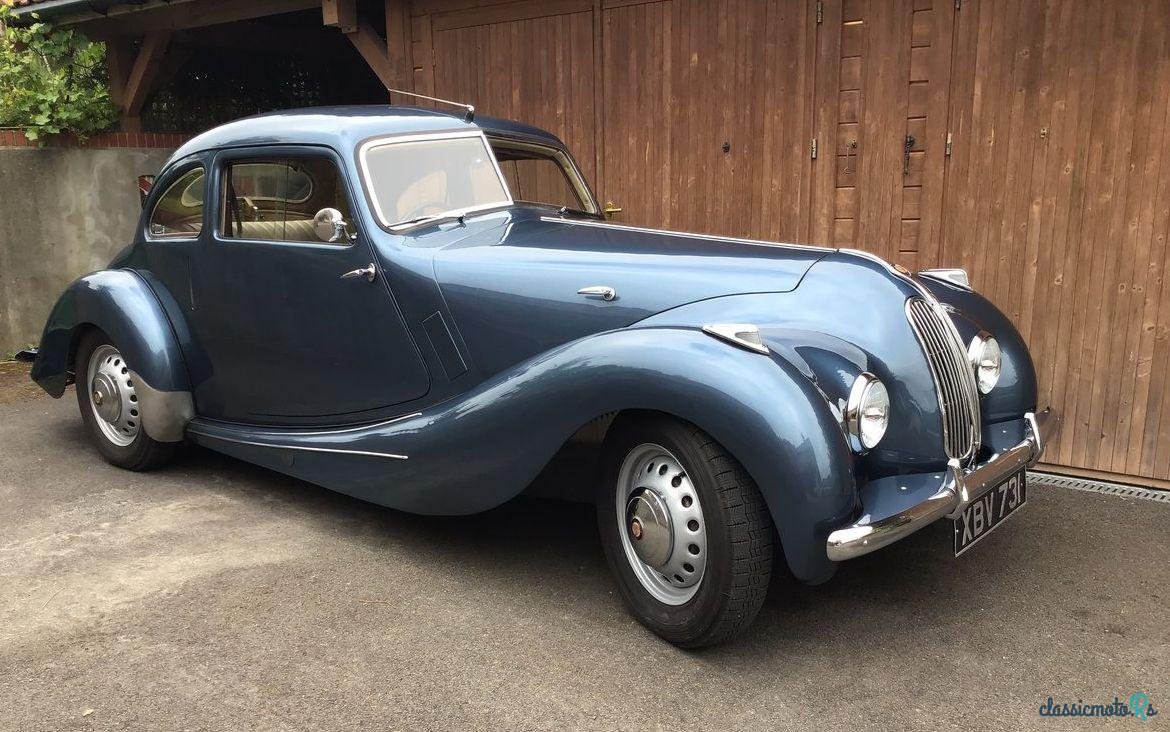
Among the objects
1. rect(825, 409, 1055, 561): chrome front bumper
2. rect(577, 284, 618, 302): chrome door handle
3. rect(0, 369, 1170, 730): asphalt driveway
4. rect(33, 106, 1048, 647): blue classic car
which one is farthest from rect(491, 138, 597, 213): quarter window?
rect(825, 409, 1055, 561): chrome front bumper

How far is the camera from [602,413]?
8.94 ft

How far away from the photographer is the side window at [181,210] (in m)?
4.13

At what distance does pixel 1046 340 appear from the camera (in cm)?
443

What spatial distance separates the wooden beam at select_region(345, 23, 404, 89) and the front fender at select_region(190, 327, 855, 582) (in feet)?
12.6

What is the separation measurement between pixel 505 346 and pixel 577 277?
375 mm

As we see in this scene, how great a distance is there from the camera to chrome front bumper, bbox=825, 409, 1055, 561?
7.74 ft

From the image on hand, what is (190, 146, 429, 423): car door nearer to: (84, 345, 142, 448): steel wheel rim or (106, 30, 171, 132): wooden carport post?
(84, 345, 142, 448): steel wheel rim

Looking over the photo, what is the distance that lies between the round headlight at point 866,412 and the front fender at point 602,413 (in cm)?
12

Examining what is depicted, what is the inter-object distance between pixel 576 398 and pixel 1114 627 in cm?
197

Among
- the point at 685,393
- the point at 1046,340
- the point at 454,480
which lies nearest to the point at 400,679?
the point at 454,480

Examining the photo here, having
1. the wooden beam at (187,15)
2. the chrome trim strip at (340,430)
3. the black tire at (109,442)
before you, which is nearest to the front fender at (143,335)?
the black tire at (109,442)

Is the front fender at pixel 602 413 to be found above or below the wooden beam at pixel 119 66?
below

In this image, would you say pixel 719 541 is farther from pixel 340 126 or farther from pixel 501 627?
pixel 340 126

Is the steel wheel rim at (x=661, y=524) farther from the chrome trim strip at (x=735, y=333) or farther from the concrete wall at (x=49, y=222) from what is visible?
the concrete wall at (x=49, y=222)
